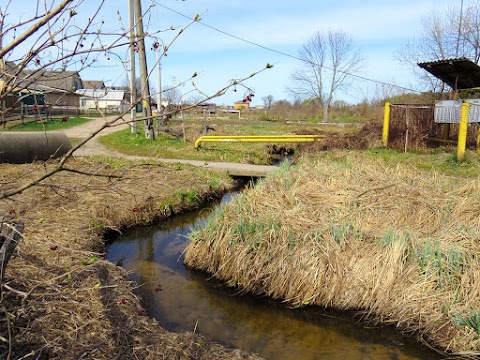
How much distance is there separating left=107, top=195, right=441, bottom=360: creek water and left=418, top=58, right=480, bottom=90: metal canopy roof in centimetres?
910

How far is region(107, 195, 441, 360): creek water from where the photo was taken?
421 centimetres

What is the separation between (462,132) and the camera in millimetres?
10469

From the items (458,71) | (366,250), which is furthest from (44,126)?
(458,71)

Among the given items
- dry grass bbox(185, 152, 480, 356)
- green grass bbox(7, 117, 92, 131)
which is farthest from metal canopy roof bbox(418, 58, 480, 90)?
green grass bbox(7, 117, 92, 131)

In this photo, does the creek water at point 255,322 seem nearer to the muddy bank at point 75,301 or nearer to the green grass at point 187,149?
the muddy bank at point 75,301

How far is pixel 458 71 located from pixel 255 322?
10172 millimetres

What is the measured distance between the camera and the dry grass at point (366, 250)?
4.47 metres

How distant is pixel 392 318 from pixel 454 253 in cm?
101

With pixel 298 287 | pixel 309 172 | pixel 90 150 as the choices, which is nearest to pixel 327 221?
pixel 298 287

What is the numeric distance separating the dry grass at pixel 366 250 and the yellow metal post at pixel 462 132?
4.32m

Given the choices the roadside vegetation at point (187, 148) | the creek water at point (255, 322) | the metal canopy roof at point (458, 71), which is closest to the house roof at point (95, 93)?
the creek water at point (255, 322)

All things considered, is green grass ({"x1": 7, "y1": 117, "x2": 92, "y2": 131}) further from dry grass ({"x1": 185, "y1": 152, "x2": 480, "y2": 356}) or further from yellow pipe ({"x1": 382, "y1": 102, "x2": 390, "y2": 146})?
yellow pipe ({"x1": 382, "y1": 102, "x2": 390, "y2": 146})

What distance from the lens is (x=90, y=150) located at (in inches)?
572


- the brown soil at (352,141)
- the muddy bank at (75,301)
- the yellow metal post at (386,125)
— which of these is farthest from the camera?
the brown soil at (352,141)
